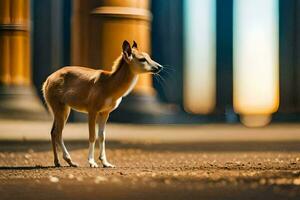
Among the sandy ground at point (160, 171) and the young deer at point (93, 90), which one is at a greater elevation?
Answer: the young deer at point (93, 90)

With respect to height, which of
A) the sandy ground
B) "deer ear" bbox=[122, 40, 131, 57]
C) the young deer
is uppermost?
"deer ear" bbox=[122, 40, 131, 57]

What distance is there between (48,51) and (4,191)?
26756mm

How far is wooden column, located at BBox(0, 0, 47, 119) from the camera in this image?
94.5 ft

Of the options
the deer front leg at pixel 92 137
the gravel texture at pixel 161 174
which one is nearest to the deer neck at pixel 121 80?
the deer front leg at pixel 92 137

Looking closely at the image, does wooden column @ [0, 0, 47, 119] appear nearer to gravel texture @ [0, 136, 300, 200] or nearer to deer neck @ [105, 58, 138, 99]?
gravel texture @ [0, 136, 300, 200]

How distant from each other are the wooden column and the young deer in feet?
51.1

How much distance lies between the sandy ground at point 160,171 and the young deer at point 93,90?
1.46 feet

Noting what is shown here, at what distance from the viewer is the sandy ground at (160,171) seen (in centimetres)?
923

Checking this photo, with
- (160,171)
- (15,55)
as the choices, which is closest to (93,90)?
(160,171)

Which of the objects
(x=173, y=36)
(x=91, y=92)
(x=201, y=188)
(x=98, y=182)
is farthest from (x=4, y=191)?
(x=173, y=36)

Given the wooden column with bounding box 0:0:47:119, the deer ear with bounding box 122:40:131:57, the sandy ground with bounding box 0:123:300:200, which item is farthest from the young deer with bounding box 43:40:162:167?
the wooden column with bounding box 0:0:47:119

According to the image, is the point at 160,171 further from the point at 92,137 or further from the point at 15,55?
the point at 15,55

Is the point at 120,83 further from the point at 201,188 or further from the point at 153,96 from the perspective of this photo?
the point at 153,96

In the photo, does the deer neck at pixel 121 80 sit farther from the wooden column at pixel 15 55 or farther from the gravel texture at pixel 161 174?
the wooden column at pixel 15 55
